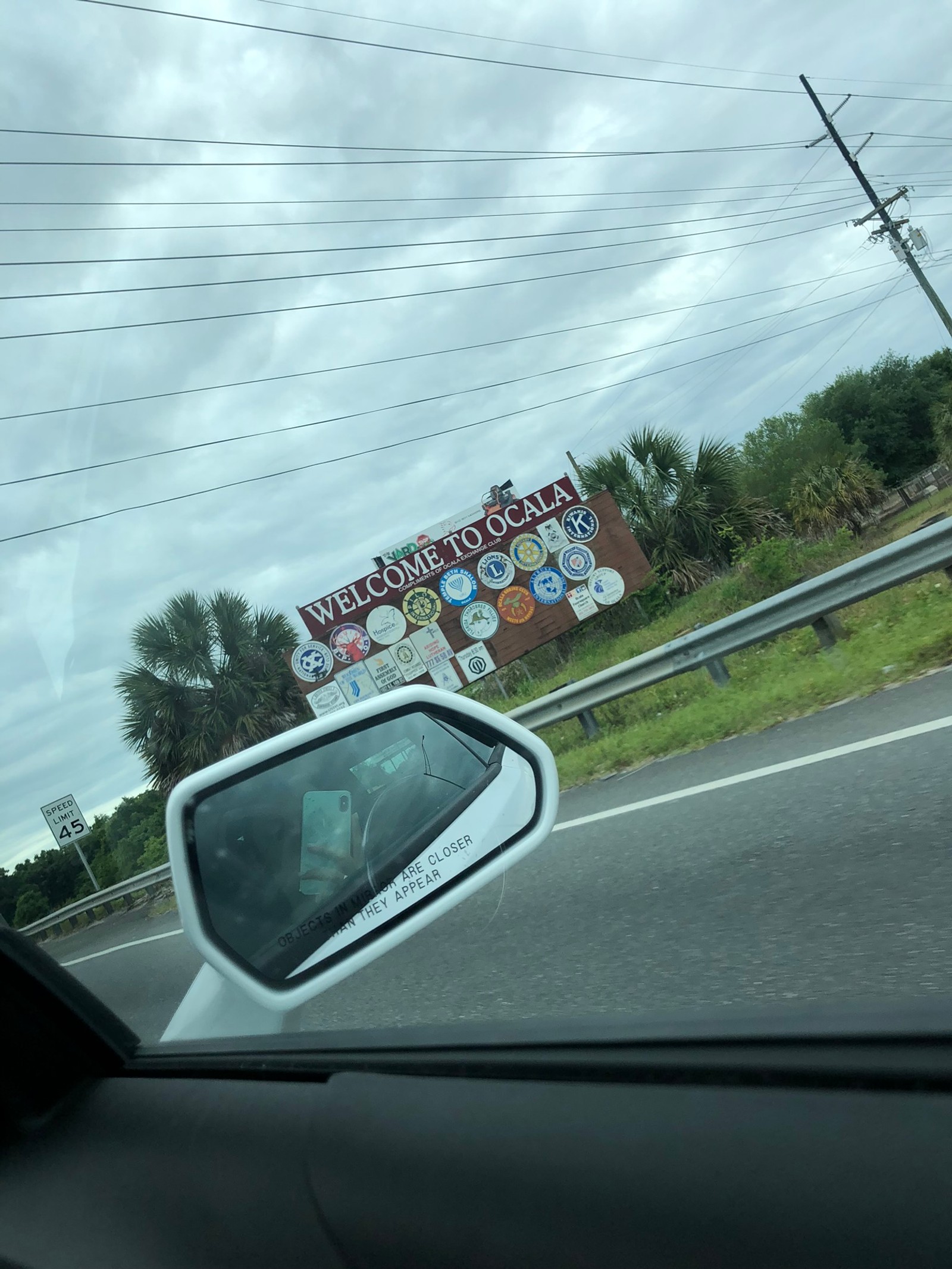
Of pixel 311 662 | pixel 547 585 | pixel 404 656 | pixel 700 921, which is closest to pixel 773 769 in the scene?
pixel 700 921

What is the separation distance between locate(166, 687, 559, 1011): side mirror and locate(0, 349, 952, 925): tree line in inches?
17.8

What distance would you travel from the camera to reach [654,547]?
20094 millimetres

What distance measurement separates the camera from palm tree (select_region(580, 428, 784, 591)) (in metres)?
19.6

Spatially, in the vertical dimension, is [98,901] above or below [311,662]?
below

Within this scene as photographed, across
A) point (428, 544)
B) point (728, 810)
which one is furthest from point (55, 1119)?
point (428, 544)

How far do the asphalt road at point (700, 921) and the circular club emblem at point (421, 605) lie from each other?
13401 mm

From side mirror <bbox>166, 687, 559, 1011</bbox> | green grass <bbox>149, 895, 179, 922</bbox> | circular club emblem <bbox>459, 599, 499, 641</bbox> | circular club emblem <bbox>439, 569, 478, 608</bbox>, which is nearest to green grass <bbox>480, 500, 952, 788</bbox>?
green grass <bbox>149, 895, 179, 922</bbox>

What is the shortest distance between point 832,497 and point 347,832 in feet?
68.8

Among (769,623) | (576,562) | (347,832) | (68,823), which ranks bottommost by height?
(769,623)

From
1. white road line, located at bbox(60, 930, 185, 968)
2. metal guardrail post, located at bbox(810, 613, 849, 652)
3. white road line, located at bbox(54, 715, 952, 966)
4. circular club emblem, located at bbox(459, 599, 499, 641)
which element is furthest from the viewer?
circular club emblem, located at bbox(459, 599, 499, 641)

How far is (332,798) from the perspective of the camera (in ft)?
7.27

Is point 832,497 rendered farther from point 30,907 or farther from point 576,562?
point 30,907

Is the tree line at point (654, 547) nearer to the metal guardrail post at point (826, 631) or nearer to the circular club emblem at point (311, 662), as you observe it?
the circular club emblem at point (311, 662)

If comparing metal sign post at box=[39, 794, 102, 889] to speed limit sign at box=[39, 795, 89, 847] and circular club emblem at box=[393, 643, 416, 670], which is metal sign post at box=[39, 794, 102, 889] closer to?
speed limit sign at box=[39, 795, 89, 847]
